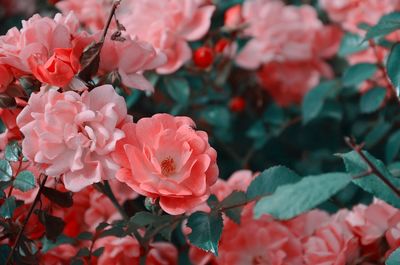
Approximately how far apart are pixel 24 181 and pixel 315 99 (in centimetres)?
65

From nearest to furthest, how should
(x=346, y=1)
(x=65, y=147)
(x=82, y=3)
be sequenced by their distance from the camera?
(x=65, y=147) < (x=82, y=3) < (x=346, y=1)

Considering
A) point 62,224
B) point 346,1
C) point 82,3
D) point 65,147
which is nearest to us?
point 65,147

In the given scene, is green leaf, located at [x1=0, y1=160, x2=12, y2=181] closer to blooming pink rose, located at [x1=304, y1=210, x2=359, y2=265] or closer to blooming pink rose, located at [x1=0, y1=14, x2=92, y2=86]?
blooming pink rose, located at [x1=0, y1=14, x2=92, y2=86]

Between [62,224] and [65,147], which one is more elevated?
[65,147]

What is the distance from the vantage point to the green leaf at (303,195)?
0.60 meters

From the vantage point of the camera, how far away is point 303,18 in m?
1.43

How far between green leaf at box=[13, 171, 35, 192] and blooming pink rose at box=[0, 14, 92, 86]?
106 mm

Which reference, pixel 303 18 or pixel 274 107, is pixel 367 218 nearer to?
pixel 274 107

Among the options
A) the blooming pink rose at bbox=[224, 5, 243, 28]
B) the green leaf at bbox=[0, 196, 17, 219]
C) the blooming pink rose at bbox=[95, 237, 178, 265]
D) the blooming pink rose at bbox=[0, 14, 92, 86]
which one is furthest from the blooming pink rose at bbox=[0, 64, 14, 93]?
the blooming pink rose at bbox=[224, 5, 243, 28]

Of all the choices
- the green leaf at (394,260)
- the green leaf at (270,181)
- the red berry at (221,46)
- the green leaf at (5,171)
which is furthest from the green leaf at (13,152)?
the red berry at (221,46)

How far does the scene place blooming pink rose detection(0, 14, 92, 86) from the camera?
2.34 ft

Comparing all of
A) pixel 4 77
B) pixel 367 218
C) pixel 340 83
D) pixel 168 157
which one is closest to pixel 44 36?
pixel 4 77

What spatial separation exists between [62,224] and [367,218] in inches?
14.4

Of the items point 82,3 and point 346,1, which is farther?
point 346,1
